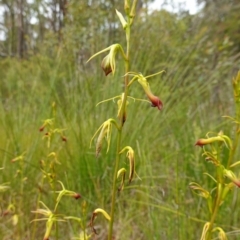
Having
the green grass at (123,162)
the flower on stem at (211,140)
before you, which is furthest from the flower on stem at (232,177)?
the green grass at (123,162)

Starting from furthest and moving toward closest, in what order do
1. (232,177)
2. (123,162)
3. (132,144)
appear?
(132,144)
(123,162)
(232,177)

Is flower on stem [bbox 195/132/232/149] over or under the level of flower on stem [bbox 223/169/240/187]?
over

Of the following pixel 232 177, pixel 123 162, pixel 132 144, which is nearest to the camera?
pixel 232 177

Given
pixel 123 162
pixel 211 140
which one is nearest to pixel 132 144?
pixel 123 162

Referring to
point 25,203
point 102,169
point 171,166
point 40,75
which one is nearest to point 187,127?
point 171,166

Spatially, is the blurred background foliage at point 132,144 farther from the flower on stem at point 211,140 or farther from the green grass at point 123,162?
the flower on stem at point 211,140

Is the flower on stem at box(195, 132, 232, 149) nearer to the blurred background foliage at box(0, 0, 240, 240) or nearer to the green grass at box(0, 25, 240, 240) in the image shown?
the blurred background foliage at box(0, 0, 240, 240)

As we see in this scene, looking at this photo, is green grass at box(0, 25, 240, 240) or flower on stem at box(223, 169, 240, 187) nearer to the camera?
flower on stem at box(223, 169, 240, 187)

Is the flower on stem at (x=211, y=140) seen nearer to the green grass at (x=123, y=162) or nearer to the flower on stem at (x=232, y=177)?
the flower on stem at (x=232, y=177)

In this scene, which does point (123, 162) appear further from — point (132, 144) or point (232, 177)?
point (132, 144)

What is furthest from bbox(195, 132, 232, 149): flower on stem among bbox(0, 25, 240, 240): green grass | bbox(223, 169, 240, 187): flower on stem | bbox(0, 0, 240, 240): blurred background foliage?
bbox(0, 25, 240, 240): green grass

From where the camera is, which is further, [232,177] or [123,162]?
[123,162]

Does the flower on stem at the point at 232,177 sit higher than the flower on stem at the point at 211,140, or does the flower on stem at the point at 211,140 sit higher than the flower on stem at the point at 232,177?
the flower on stem at the point at 211,140

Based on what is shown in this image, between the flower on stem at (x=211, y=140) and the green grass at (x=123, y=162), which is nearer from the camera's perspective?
the flower on stem at (x=211, y=140)
